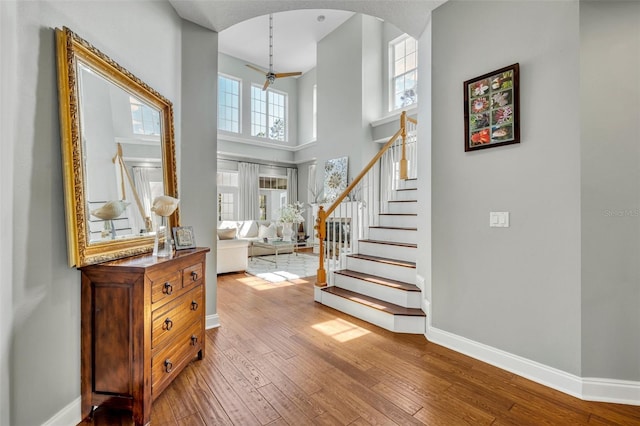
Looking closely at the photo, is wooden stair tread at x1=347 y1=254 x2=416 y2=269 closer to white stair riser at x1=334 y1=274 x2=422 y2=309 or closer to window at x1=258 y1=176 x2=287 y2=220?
white stair riser at x1=334 y1=274 x2=422 y2=309

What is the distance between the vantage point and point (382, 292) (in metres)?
3.24

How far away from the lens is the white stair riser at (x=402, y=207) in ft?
13.7

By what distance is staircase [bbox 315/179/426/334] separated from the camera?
2928mm

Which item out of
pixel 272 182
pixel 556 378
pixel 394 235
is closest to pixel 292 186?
pixel 272 182

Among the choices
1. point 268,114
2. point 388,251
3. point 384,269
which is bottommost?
point 384,269

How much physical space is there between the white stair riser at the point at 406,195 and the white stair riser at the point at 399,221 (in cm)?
52

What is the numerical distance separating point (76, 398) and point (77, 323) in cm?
41

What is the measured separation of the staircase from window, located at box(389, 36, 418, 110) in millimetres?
3107

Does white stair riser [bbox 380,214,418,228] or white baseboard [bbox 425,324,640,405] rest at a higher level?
white stair riser [bbox 380,214,418,228]

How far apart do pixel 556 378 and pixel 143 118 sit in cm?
341

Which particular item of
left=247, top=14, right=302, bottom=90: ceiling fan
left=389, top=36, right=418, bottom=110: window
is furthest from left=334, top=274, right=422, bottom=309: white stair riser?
left=389, top=36, right=418, bottom=110: window

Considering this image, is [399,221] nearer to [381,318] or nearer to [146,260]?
[381,318]

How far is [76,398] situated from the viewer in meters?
1.64

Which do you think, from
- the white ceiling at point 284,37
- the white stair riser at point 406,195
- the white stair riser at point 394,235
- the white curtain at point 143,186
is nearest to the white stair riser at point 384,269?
the white stair riser at point 394,235
